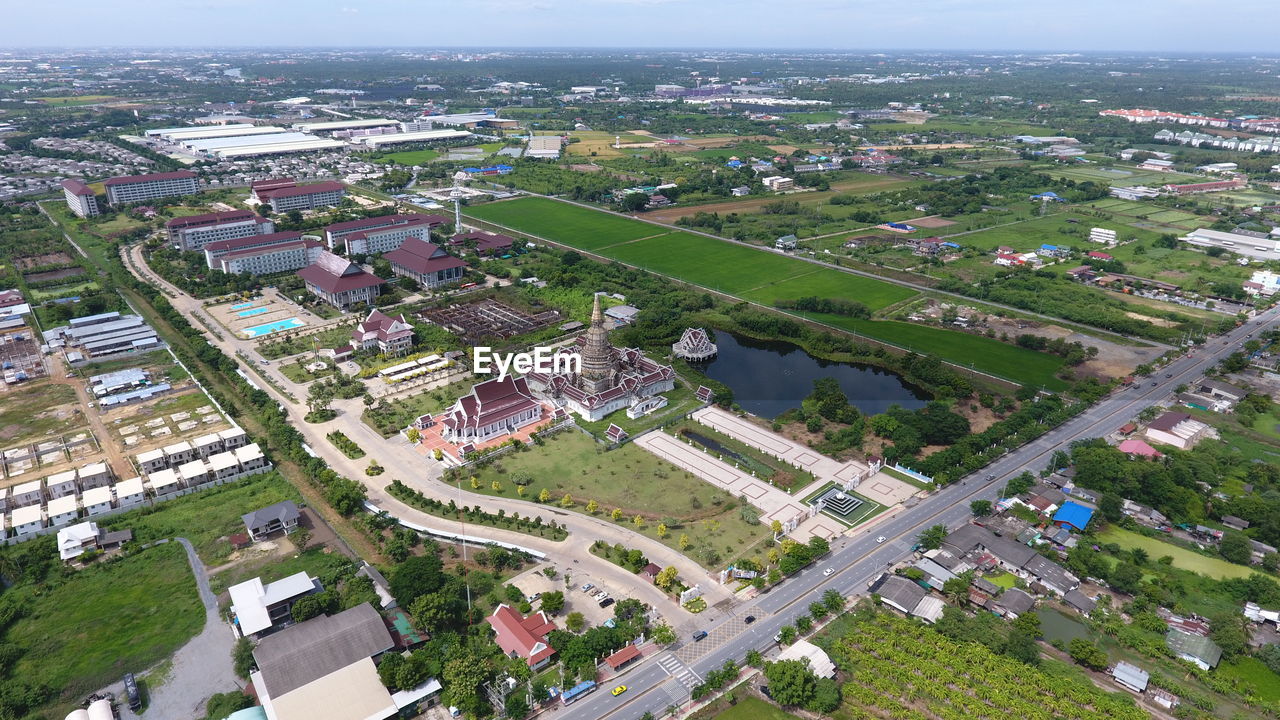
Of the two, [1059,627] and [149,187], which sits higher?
[149,187]

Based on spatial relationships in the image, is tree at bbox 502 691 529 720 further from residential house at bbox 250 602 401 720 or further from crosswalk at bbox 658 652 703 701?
crosswalk at bbox 658 652 703 701

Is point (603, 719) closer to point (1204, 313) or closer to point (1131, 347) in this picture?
point (1131, 347)

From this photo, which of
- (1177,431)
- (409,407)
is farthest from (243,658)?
(1177,431)

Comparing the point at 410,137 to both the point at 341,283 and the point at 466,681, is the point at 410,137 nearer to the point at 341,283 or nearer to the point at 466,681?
the point at 341,283

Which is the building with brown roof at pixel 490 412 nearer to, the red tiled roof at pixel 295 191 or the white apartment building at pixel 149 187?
the red tiled roof at pixel 295 191

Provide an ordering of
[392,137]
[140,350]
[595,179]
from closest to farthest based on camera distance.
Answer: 1. [140,350]
2. [595,179]
3. [392,137]

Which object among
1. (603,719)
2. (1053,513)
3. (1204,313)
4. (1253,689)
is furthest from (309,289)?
(1204,313)
